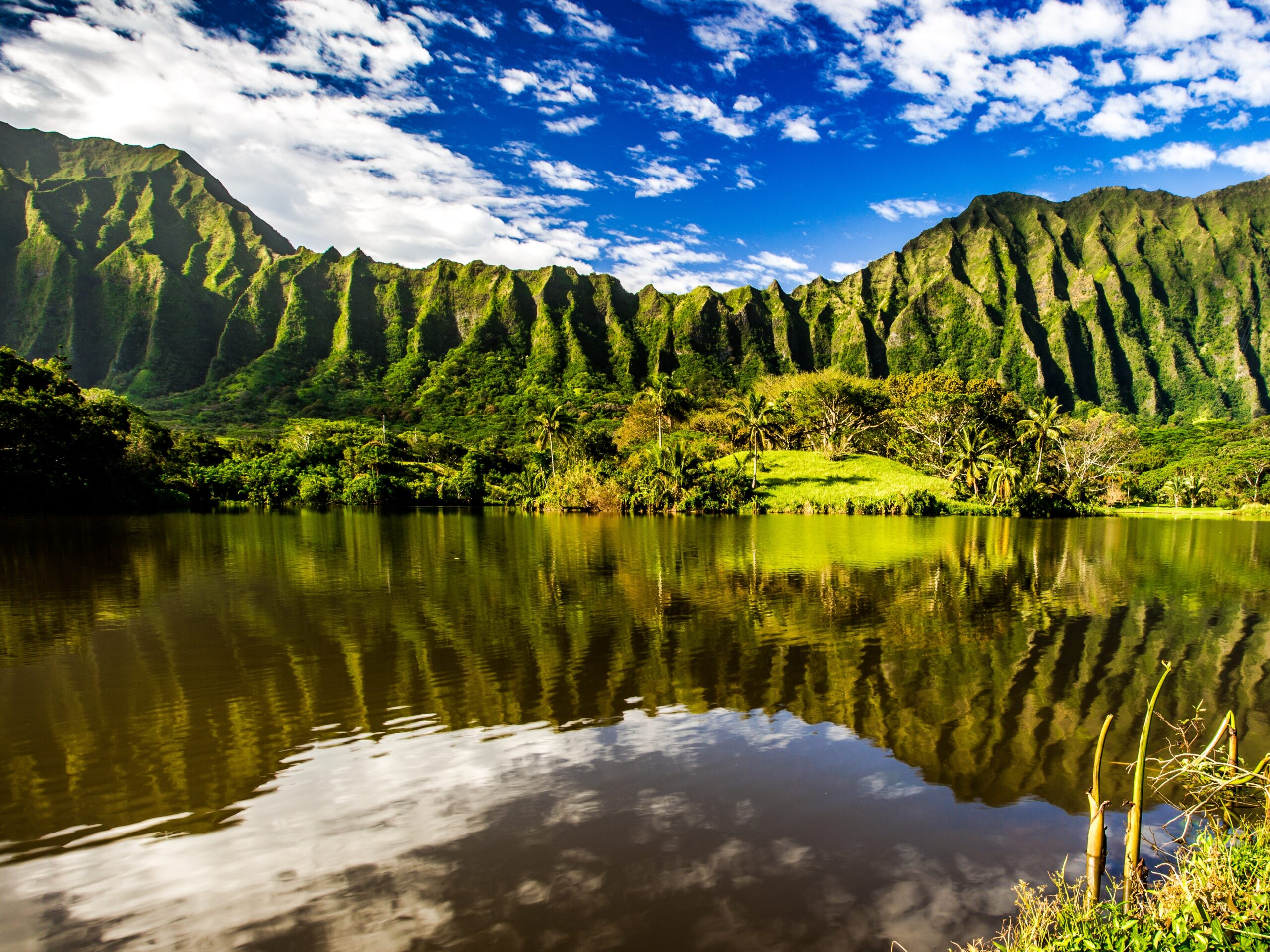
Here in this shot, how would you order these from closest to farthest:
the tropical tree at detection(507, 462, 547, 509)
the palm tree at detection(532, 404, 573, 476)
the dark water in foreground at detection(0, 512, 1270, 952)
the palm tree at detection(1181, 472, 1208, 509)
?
1. the dark water in foreground at detection(0, 512, 1270, 952)
2. the tropical tree at detection(507, 462, 547, 509)
3. the palm tree at detection(532, 404, 573, 476)
4. the palm tree at detection(1181, 472, 1208, 509)

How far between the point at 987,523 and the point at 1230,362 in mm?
209071

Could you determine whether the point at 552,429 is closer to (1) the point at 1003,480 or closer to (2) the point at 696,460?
(2) the point at 696,460

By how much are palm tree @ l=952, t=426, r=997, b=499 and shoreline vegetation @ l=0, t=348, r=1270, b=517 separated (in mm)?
229

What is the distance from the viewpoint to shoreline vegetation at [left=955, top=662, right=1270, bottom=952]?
4000mm

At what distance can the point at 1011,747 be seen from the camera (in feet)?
27.8

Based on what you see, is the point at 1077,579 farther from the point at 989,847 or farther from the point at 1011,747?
the point at 989,847

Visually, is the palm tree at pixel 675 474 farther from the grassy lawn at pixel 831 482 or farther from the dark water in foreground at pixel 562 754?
the dark water in foreground at pixel 562 754

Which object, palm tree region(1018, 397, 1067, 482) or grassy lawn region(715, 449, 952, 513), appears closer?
grassy lawn region(715, 449, 952, 513)

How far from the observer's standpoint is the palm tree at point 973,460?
7288 centimetres

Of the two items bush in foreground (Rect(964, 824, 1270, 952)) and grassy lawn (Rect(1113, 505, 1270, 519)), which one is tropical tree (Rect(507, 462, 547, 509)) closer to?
grassy lawn (Rect(1113, 505, 1270, 519))

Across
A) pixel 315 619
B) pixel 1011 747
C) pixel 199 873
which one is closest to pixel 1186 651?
pixel 1011 747

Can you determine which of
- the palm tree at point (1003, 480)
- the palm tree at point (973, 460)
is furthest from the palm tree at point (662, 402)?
the palm tree at point (1003, 480)

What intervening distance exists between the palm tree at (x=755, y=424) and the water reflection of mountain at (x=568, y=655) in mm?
50751

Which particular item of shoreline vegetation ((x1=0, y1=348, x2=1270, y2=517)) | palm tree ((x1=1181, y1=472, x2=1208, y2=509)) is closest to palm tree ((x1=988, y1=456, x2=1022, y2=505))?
shoreline vegetation ((x1=0, y1=348, x2=1270, y2=517))
